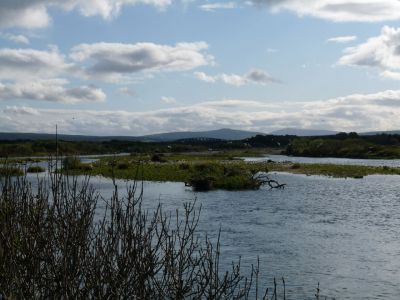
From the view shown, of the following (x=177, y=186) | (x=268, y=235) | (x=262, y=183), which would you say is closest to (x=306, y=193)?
(x=262, y=183)

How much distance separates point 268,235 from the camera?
3177cm

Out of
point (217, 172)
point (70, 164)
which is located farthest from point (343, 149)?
point (70, 164)

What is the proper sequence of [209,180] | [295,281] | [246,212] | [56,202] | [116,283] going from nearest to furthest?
[116,283] → [56,202] → [295,281] → [246,212] → [209,180]

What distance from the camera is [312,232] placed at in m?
33.6

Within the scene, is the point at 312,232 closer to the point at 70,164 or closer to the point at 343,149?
the point at 70,164

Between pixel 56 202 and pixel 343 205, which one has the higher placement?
pixel 56 202

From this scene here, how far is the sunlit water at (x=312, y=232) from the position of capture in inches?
902

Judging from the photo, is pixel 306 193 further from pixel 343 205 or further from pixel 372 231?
pixel 372 231

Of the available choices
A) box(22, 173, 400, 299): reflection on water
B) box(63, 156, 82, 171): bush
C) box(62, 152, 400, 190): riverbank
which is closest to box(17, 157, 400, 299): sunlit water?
box(22, 173, 400, 299): reflection on water

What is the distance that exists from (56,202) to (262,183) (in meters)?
50.8

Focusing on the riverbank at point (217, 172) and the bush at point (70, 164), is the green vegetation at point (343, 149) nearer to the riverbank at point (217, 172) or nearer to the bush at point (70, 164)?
the riverbank at point (217, 172)

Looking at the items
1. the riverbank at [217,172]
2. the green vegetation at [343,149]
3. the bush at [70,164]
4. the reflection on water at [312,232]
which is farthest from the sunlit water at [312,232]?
the green vegetation at [343,149]

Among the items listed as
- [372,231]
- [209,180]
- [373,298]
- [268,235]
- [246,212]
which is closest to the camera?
[373,298]

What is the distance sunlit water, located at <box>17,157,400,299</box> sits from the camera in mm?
22922
